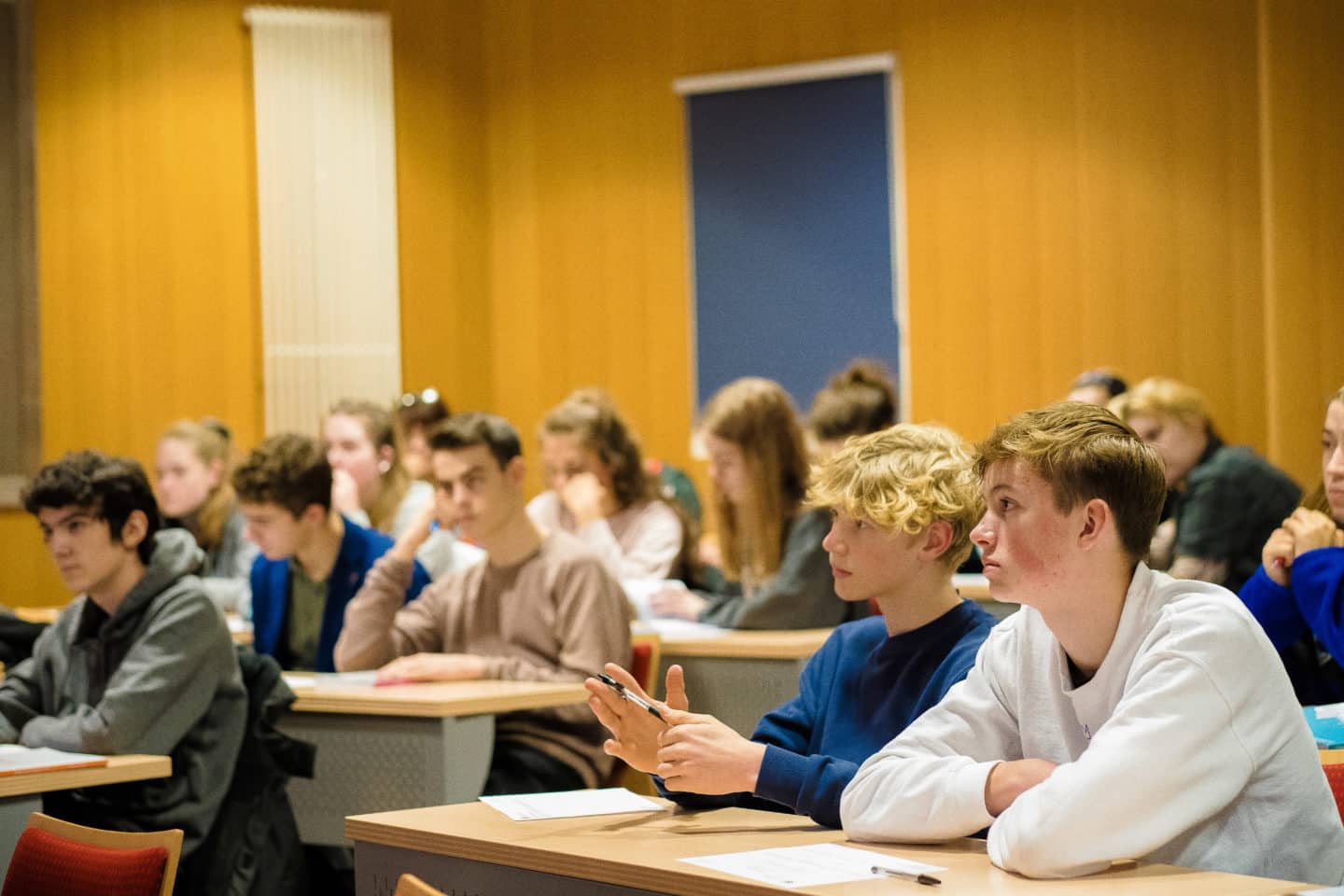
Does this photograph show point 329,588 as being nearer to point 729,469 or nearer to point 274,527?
point 274,527

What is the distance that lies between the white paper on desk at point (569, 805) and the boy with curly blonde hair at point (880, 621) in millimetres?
77

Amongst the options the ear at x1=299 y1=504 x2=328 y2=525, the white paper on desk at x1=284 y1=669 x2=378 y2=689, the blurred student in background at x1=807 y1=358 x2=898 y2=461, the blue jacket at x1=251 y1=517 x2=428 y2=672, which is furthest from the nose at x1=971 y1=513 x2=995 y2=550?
the blurred student in background at x1=807 y1=358 x2=898 y2=461

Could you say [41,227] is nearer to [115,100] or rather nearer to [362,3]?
[115,100]

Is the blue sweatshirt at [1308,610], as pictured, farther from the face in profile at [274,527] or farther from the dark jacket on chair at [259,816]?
the face in profile at [274,527]

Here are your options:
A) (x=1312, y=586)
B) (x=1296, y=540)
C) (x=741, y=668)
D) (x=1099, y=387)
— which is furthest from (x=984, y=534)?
(x=1099, y=387)

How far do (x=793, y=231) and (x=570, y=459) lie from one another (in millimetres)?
2475

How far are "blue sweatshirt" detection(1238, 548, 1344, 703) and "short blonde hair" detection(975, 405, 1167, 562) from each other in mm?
1477

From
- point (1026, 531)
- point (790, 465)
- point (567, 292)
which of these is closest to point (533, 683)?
point (790, 465)

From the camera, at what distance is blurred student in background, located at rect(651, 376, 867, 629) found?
5523 mm

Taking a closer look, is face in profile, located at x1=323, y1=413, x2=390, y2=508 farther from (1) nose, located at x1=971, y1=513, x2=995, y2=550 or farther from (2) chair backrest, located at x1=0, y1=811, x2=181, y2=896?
(1) nose, located at x1=971, y1=513, x2=995, y2=550

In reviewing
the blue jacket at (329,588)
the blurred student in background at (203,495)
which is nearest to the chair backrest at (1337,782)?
the blue jacket at (329,588)

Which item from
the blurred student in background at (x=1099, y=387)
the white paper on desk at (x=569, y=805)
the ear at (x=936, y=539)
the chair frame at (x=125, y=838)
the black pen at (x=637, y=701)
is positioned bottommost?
the chair frame at (x=125, y=838)

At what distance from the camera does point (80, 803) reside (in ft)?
12.8

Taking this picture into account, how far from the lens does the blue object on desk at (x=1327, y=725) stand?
Answer: 2912 mm
